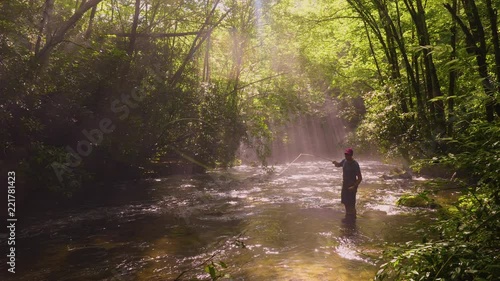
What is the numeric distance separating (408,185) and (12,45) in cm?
1633

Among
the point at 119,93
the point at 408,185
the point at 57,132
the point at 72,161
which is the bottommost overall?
the point at 408,185

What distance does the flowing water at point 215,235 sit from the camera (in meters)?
6.75

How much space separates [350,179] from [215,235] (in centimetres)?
404

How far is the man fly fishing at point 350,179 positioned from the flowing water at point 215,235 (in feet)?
1.69

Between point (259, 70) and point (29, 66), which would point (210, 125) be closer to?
point (29, 66)

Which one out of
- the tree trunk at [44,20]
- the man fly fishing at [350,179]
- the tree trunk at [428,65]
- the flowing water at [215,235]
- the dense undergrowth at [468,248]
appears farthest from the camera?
the tree trunk at [428,65]

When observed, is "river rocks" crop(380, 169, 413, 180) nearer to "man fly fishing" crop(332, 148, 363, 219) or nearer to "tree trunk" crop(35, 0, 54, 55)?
"man fly fishing" crop(332, 148, 363, 219)

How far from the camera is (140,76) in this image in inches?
656

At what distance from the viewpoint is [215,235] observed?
367 inches

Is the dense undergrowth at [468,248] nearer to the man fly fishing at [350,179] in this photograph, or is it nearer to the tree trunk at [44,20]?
the man fly fishing at [350,179]

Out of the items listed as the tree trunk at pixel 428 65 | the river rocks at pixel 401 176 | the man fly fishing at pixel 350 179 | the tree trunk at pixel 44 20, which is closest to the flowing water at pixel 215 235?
the man fly fishing at pixel 350 179

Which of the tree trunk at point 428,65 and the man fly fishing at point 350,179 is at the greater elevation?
the tree trunk at point 428,65

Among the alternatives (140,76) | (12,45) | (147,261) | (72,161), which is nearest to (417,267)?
(147,261)

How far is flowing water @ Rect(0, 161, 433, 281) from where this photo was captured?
6750 millimetres
